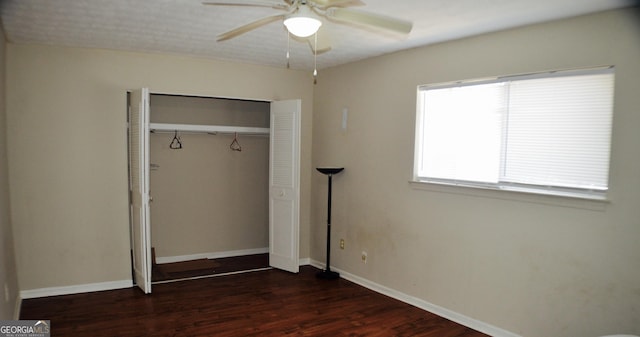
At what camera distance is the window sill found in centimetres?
279

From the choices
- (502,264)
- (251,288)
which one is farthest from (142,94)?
(502,264)

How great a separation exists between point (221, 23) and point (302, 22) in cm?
132

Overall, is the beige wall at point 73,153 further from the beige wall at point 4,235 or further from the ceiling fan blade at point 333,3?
the ceiling fan blade at point 333,3

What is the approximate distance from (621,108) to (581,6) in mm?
709

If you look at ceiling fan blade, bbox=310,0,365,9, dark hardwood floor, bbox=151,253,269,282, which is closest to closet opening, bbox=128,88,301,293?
dark hardwood floor, bbox=151,253,269,282

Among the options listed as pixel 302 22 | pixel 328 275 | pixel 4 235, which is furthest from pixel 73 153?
pixel 302 22

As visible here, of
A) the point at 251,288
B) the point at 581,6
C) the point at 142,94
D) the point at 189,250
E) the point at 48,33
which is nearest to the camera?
the point at 581,6

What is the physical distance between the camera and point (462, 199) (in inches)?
140

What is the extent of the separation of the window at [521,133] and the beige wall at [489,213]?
92mm

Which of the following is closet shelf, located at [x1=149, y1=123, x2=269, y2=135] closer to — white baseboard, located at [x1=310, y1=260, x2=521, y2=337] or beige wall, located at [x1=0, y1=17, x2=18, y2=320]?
beige wall, located at [x1=0, y1=17, x2=18, y2=320]

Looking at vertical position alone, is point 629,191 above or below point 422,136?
below

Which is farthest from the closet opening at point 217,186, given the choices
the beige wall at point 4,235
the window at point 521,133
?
the window at point 521,133

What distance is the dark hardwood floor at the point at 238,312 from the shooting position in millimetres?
3354

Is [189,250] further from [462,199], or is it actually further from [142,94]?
[462,199]
